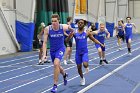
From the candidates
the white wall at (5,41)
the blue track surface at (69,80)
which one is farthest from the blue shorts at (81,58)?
the white wall at (5,41)

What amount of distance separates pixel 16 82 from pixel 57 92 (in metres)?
2.48

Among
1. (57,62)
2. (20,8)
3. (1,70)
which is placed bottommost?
(1,70)

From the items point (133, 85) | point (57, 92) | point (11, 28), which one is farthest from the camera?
point (11, 28)

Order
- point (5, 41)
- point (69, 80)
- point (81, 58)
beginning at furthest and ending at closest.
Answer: point (5, 41)
point (69, 80)
point (81, 58)

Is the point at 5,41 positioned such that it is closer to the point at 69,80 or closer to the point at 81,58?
the point at 69,80

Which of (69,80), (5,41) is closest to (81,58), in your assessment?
(69,80)

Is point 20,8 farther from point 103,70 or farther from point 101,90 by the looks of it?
point 101,90

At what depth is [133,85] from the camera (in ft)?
33.8

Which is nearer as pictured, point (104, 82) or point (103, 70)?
point (104, 82)

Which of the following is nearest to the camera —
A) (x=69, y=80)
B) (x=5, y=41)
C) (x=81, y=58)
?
(x=81, y=58)

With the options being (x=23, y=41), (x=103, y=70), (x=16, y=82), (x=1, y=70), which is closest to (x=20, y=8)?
(x=23, y=41)

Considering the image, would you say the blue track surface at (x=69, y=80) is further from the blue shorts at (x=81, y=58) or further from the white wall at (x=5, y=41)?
the white wall at (x=5, y=41)

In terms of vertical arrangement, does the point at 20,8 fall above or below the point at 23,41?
A: above

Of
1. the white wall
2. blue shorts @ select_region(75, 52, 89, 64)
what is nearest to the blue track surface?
blue shorts @ select_region(75, 52, 89, 64)
